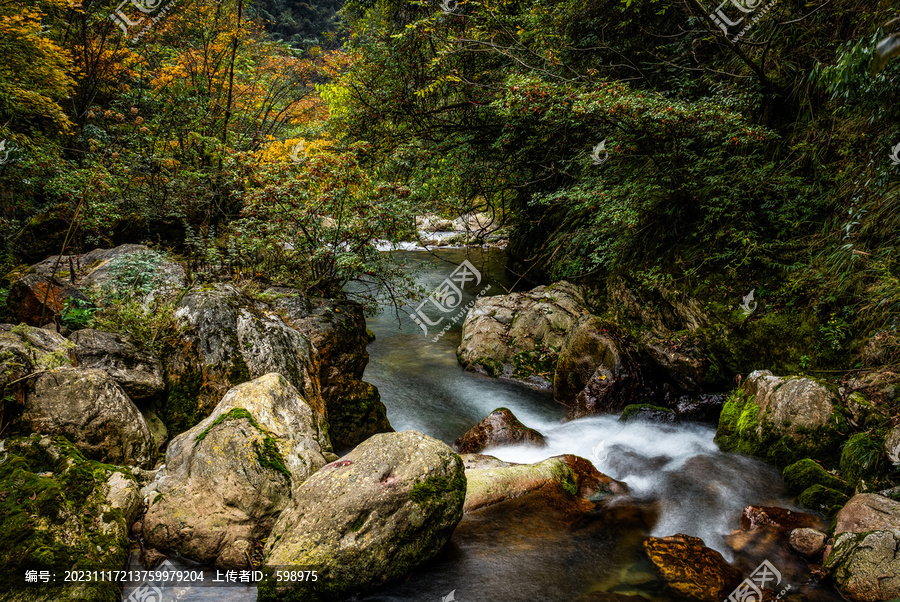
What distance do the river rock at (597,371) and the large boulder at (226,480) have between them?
5.28 m

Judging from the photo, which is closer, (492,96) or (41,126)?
(492,96)

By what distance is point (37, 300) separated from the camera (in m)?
5.19

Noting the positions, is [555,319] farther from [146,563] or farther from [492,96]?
[146,563]

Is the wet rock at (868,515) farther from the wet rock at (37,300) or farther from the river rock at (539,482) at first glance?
the wet rock at (37,300)

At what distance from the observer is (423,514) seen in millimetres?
3457

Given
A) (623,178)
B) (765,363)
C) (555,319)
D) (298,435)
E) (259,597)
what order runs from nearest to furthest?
(259,597)
(298,435)
(765,363)
(623,178)
(555,319)

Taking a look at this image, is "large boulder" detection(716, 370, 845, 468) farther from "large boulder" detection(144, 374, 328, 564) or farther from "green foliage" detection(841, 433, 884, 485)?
"large boulder" detection(144, 374, 328, 564)

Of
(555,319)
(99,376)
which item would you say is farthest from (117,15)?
(555,319)

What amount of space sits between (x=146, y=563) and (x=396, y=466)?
2.04m

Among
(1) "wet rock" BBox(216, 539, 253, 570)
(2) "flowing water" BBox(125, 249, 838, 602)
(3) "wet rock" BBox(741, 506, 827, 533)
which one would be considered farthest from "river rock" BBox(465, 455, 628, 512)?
(1) "wet rock" BBox(216, 539, 253, 570)

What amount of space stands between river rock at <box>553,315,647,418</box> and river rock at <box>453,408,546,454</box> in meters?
1.34

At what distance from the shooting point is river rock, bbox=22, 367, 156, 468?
11.6ft

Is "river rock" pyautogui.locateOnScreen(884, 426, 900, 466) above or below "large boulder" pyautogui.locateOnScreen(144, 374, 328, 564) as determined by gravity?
above

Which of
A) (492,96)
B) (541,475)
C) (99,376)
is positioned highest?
(492,96)
